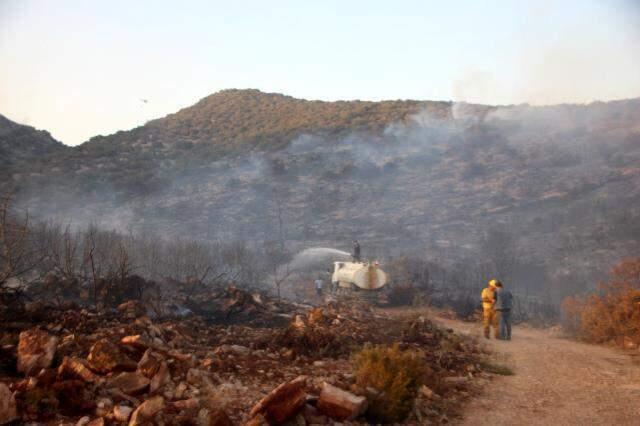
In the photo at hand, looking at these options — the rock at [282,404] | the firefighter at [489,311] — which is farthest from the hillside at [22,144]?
the rock at [282,404]

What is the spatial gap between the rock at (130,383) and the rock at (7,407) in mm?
854

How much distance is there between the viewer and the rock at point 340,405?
5.09m

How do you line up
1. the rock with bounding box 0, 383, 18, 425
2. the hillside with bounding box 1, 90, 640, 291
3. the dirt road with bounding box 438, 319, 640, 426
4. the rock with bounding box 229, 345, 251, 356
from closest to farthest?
the rock with bounding box 0, 383, 18, 425, the dirt road with bounding box 438, 319, 640, 426, the rock with bounding box 229, 345, 251, 356, the hillside with bounding box 1, 90, 640, 291

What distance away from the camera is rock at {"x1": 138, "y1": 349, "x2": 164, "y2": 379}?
5234mm

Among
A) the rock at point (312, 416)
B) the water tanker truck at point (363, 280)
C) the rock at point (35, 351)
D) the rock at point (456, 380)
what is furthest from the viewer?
the water tanker truck at point (363, 280)

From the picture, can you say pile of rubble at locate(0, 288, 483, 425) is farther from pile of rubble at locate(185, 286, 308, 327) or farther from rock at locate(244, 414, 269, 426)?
pile of rubble at locate(185, 286, 308, 327)

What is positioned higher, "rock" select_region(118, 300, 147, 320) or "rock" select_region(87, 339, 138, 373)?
"rock" select_region(87, 339, 138, 373)

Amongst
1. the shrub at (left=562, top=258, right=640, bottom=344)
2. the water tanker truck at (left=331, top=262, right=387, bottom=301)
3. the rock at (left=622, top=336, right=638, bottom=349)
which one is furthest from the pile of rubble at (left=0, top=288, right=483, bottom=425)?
the water tanker truck at (left=331, top=262, right=387, bottom=301)

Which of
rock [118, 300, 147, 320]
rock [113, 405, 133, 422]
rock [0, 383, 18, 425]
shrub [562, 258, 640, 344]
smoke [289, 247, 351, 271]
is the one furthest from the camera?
smoke [289, 247, 351, 271]

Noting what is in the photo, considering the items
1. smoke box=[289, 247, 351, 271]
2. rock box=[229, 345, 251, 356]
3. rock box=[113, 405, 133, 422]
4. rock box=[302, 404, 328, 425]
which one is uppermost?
rock box=[113, 405, 133, 422]

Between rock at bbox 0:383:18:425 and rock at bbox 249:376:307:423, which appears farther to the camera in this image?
rock at bbox 249:376:307:423

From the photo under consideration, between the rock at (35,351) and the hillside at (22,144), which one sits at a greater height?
the hillside at (22,144)

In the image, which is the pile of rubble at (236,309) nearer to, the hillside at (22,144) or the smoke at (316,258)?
the smoke at (316,258)

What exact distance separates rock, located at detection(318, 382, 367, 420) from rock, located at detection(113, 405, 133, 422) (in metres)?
1.82
